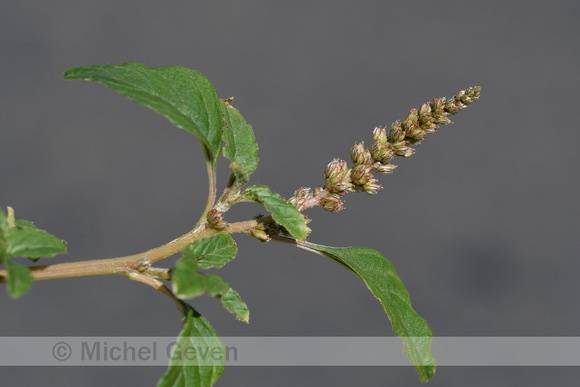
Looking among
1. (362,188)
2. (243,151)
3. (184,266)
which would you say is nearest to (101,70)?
(243,151)

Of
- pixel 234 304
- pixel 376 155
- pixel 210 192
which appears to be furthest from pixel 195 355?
pixel 376 155

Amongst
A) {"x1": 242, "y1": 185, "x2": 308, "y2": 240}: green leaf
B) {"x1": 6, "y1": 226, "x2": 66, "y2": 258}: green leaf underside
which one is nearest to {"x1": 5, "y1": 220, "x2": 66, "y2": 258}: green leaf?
{"x1": 6, "y1": 226, "x2": 66, "y2": 258}: green leaf underside

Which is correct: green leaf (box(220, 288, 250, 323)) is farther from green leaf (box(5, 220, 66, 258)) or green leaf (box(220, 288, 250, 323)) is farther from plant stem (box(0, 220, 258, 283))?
green leaf (box(5, 220, 66, 258))

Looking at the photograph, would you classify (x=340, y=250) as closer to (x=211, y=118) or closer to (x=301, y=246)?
(x=301, y=246)

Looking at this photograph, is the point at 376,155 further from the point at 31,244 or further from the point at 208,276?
the point at 31,244

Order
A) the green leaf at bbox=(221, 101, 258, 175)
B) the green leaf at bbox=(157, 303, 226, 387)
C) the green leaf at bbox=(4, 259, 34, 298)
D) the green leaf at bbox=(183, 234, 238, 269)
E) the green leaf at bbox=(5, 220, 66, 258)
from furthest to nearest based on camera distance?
the green leaf at bbox=(221, 101, 258, 175) < the green leaf at bbox=(183, 234, 238, 269) < the green leaf at bbox=(157, 303, 226, 387) < the green leaf at bbox=(5, 220, 66, 258) < the green leaf at bbox=(4, 259, 34, 298)

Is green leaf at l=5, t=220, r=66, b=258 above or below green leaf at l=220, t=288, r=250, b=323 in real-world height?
above

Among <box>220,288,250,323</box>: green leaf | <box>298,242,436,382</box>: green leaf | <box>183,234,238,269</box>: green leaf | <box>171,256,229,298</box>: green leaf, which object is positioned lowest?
<box>298,242,436,382</box>: green leaf
